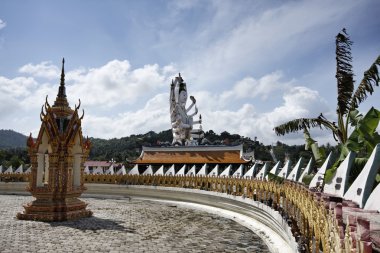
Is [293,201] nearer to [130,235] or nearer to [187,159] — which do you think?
[130,235]

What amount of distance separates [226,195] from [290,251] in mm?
11491

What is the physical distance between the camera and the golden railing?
4.93 metres

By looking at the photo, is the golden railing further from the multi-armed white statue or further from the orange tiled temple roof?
the multi-armed white statue

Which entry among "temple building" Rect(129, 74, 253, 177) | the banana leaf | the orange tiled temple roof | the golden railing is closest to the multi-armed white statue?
"temple building" Rect(129, 74, 253, 177)

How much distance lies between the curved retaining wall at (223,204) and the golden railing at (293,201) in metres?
0.51

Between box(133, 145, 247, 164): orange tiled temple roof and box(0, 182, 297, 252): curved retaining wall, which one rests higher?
box(133, 145, 247, 164): orange tiled temple roof

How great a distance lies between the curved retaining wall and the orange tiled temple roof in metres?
6.69

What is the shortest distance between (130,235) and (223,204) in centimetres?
988

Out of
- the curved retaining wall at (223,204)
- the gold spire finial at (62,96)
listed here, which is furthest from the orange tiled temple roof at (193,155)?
the gold spire finial at (62,96)

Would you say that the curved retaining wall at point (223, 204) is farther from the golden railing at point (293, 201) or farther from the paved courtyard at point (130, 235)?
the paved courtyard at point (130, 235)

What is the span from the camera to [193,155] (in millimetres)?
38219

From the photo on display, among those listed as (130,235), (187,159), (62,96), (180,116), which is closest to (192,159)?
(187,159)

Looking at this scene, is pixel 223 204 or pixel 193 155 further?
pixel 193 155

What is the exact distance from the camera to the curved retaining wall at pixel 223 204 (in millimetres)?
13375
